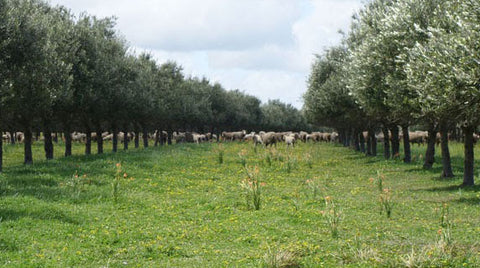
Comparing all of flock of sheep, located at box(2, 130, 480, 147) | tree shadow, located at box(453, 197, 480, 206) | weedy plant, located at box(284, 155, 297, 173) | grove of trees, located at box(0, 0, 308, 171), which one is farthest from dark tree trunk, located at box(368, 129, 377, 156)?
tree shadow, located at box(453, 197, 480, 206)

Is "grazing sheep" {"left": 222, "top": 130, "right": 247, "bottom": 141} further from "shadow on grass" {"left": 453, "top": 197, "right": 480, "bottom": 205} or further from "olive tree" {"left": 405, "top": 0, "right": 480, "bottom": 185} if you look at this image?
"olive tree" {"left": 405, "top": 0, "right": 480, "bottom": 185}

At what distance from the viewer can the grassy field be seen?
12141 mm

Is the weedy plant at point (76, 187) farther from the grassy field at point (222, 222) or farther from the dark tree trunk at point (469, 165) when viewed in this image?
the dark tree trunk at point (469, 165)

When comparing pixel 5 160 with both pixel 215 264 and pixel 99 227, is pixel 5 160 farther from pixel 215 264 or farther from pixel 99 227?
pixel 215 264

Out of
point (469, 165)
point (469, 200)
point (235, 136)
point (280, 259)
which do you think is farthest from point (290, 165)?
point (235, 136)

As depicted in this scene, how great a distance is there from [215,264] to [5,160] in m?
35.6

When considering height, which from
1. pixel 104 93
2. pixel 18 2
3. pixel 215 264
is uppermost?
pixel 18 2

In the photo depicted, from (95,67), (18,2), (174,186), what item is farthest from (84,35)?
(174,186)

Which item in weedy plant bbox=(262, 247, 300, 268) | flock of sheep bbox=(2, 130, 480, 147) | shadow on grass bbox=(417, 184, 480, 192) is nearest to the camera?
weedy plant bbox=(262, 247, 300, 268)

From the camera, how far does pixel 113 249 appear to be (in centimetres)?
1310

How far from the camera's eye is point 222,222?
16469mm

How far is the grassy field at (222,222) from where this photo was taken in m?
12.1

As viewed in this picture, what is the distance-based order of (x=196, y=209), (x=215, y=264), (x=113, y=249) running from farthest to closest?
1. (x=196, y=209)
2. (x=113, y=249)
3. (x=215, y=264)

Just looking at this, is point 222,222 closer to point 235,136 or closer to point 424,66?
point 424,66
